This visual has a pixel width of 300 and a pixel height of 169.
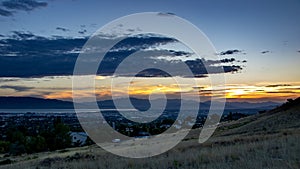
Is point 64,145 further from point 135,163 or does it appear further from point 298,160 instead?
point 298,160

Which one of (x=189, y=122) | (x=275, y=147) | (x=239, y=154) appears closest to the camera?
(x=239, y=154)

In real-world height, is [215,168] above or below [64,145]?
above

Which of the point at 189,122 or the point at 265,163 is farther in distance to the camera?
the point at 189,122

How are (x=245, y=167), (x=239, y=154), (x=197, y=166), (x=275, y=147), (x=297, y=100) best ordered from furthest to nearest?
1. (x=297, y=100)
2. (x=275, y=147)
3. (x=239, y=154)
4. (x=197, y=166)
5. (x=245, y=167)

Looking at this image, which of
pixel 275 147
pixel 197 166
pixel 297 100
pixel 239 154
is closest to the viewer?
pixel 197 166

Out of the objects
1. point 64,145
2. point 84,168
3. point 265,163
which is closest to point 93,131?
point 64,145

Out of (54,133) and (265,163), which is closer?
(265,163)

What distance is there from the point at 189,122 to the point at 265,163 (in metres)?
64.0

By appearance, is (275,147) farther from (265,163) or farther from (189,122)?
(189,122)

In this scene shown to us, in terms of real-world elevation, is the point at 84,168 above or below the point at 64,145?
above

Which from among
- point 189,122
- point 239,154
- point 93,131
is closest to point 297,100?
point 189,122

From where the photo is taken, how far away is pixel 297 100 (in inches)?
2149

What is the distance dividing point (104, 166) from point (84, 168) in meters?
0.80

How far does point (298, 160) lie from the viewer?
10.3 m
